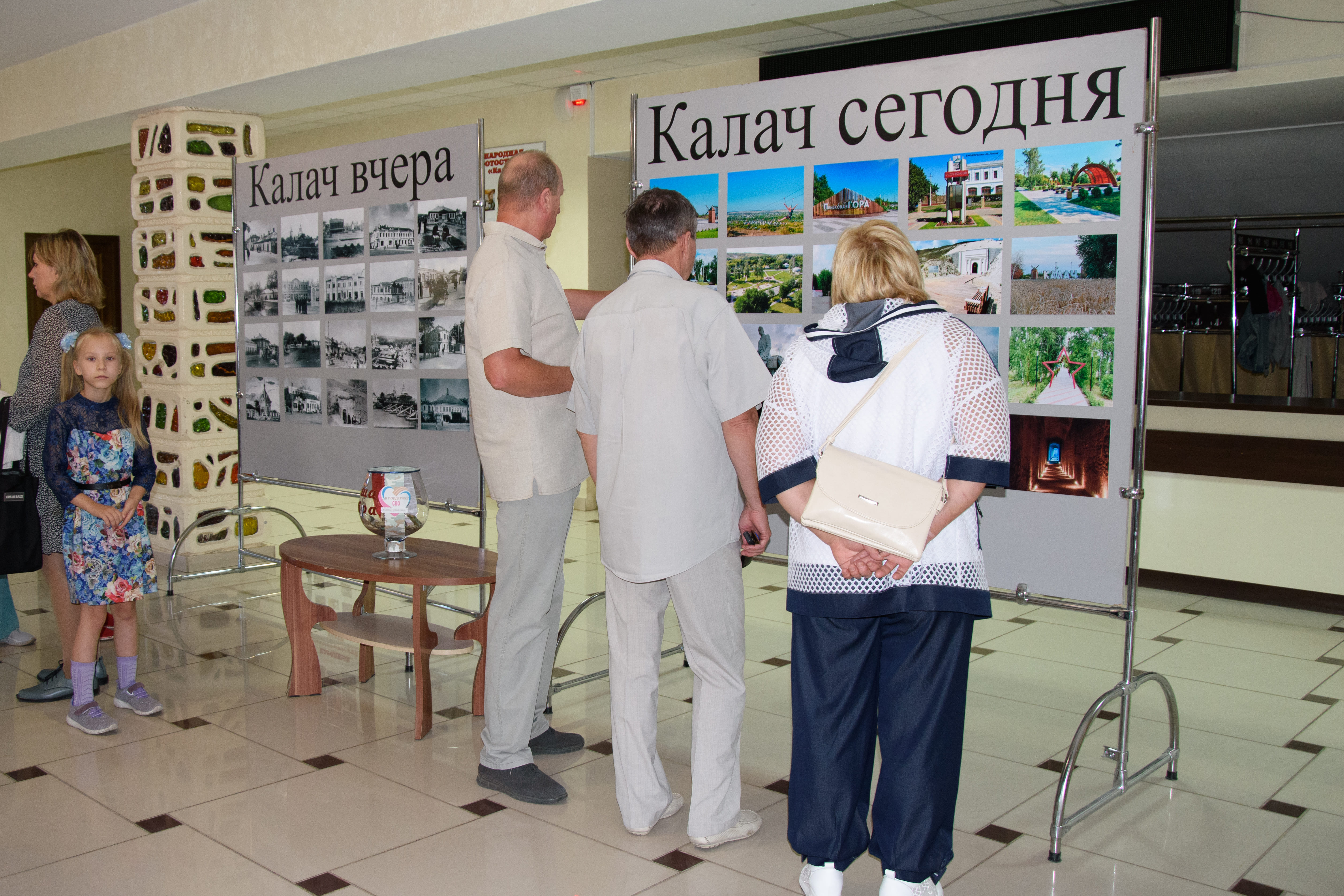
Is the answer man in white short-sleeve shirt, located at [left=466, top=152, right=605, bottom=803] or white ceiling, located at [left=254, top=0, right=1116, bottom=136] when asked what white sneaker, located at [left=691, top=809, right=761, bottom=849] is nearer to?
man in white short-sleeve shirt, located at [left=466, top=152, right=605, bottom=803]

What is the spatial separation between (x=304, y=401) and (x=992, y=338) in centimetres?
319

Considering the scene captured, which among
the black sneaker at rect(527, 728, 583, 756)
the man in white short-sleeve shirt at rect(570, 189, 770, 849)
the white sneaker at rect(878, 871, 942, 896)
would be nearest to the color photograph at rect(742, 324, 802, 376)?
the man in white short-sleeve shirt at rect(570, 189, 770, 849)

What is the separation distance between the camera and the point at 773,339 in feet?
11.4

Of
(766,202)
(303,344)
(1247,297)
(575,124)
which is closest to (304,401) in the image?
(303,344)

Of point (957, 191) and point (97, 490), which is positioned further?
point (97, 490)

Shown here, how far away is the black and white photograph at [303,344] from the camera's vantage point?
15.7 ft

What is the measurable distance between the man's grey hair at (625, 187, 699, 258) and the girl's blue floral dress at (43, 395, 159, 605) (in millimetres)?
2005

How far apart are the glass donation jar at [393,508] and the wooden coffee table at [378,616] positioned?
66 mm

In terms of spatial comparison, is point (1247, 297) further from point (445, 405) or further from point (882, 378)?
point (882, 378)

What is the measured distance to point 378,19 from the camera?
459 centimetres

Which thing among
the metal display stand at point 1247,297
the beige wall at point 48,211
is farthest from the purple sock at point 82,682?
the beige wall at point 48,211

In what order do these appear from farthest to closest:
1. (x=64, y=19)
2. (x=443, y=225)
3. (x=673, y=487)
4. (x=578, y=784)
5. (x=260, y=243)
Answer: (x=64, y=19)
(x=260, y=243)
(x=443, y=225)
(x=578, y=784)
(x=673, y=487)

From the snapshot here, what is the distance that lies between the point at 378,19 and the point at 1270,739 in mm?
4398

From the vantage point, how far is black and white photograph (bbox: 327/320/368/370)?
4547mm
